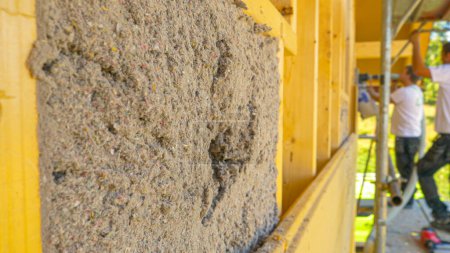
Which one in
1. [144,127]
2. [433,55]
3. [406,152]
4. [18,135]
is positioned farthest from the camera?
[433,55]

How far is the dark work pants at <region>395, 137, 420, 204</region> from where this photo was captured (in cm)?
571

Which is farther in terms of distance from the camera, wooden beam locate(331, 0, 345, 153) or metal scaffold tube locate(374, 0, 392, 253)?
metal scaffold tube locate(374, 0, 392, 253)

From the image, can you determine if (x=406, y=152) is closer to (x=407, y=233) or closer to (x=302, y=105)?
(x=407, y=233)

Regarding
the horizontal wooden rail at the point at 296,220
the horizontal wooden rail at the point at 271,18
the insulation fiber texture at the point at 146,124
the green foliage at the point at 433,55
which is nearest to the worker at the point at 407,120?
the horizontal wooden rail at the point at 296,220

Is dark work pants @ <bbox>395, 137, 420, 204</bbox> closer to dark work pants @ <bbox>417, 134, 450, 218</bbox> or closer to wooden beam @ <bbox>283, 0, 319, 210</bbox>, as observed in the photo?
dark work pants @ <bbox>417, 134, 450, 218</bbox>

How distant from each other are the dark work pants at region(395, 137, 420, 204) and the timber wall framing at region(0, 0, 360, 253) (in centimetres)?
305

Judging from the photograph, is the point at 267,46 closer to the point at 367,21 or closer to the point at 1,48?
the point at 1,48

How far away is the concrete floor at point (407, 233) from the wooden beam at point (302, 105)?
350 centimetres

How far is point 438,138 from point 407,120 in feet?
3.35

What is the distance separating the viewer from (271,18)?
3.26 feet

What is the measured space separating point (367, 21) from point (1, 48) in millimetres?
6734

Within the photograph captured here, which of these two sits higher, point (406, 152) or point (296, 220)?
point (296, 220)

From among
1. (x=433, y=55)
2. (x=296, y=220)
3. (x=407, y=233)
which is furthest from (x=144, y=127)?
(x=433, y=55)

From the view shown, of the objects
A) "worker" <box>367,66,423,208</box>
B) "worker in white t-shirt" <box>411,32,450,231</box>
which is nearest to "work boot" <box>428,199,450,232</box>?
"worker in white t-shirt" <box>411,32,450,231</box>
